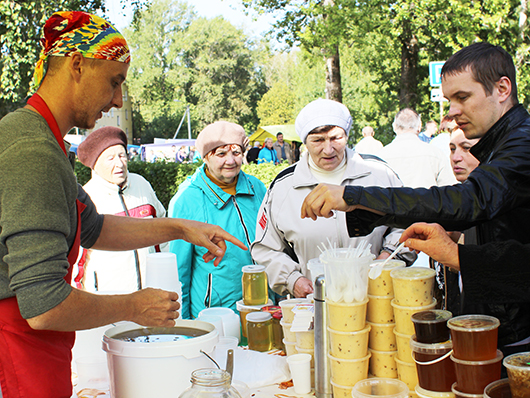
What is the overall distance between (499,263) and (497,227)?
0.74 feet

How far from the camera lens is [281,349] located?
8.34 ft

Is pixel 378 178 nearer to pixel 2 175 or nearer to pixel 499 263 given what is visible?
pixel 499 263

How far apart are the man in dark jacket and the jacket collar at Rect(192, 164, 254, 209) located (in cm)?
193

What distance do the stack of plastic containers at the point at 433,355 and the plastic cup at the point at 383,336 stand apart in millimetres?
203

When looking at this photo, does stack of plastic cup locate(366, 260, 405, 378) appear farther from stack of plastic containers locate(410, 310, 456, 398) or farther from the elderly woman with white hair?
the elderly woman with white hair

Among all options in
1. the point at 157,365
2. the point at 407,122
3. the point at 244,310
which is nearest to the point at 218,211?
the point at 244,310

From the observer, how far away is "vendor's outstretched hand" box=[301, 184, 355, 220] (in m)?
1.79

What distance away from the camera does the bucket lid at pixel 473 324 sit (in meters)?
1.46

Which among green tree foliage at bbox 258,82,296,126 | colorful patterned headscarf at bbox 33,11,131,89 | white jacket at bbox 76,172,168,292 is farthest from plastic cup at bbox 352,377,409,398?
green tree foliage at bbox 258,82,296,126

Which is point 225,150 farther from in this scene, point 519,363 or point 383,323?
point 519,363

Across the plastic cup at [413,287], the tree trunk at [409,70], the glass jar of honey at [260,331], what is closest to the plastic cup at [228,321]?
the glass jar of honey at [260,331]

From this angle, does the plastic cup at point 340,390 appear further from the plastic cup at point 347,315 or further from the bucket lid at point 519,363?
the bucket lid at point 519,363

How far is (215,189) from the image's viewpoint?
3.79m

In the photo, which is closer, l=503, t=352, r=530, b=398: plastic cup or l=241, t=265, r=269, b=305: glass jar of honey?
l=503, t=352, r=530, b=398: plastic cup
